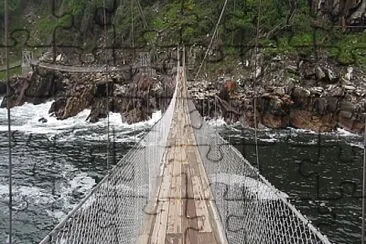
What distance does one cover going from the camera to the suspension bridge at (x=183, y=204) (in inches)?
102

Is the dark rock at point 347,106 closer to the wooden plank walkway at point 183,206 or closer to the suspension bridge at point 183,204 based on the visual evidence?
the wooden plank walkway at point 183,206

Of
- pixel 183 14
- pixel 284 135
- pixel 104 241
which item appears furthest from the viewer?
pixel 183 14

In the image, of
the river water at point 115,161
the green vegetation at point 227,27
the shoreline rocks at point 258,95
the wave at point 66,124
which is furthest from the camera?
the green vegetation at point 227,27

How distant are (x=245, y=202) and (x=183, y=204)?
420mm

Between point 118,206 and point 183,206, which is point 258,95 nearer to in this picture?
point 183,206

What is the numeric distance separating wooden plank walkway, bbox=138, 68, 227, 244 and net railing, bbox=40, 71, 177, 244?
78mm

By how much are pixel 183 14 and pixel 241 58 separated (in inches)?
130

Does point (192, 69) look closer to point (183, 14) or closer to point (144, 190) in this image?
point (183, 14)

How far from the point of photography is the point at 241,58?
1318cm

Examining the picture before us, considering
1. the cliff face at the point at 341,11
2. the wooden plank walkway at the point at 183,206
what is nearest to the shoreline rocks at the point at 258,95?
the cliff face at the point at 341,11

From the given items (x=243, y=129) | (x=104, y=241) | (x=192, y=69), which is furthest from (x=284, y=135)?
A: (x=104, y=241)

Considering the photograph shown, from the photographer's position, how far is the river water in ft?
17.0

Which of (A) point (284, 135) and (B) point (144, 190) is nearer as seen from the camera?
(B) point (144, 190)

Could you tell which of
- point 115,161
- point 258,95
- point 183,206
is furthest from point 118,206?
point 258,95
